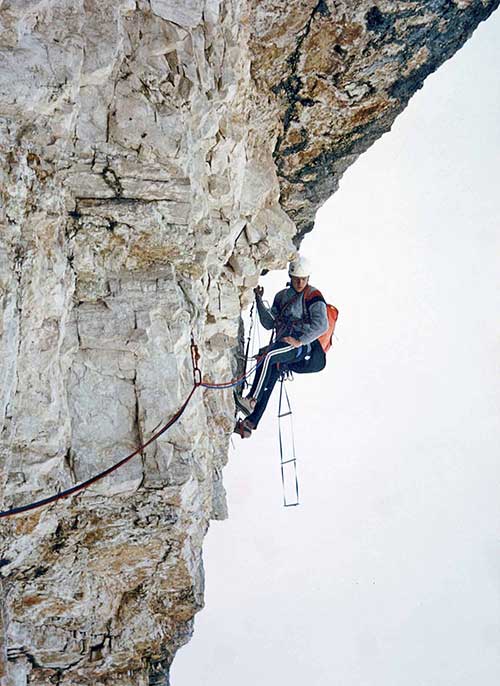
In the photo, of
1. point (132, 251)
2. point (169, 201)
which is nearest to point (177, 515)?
point (132, 251)

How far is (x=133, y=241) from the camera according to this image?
759cm

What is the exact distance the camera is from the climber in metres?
10.8

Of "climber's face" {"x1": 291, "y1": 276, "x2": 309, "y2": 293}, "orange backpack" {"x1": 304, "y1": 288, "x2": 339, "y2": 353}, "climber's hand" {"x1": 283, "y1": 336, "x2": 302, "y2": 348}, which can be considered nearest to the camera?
"climber's hand" {"x1": 283, "y1": 336, "x2": 302, "y2": 348}

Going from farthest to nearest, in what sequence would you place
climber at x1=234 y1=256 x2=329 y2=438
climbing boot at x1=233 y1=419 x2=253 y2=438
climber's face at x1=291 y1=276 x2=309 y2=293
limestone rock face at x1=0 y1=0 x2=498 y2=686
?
climbing boot at x1=233 y1=419 x2=253 y2=438 → climber's face at x1=291 y1=276 x2=309 y2=293 → climber at x1=234 y1=256 x2=329 y2=438 → limestone rock face at x1=0 y1=0 x2=498 y2=686

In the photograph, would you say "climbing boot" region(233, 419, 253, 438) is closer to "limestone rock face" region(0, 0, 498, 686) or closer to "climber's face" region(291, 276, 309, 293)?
"limestone rock face" region(0, 0, 498, 686)

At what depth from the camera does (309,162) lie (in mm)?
10828

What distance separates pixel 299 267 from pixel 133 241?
13.9ft

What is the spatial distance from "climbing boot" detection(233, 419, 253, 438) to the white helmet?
10.2ft

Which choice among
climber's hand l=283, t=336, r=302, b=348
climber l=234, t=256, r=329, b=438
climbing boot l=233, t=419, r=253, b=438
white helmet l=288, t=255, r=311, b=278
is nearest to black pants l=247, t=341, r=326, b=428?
climber l=234, t=256, r=329, b=438

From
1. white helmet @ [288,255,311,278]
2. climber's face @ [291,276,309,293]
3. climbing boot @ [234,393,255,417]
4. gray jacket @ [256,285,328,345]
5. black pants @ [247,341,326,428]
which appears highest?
white helmet @ [288,255,311,278]

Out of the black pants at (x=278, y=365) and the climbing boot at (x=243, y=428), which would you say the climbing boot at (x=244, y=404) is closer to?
the black pants at (x=278, y=365)

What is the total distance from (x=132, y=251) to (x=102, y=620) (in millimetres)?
5594

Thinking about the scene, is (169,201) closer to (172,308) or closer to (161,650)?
(172,308)

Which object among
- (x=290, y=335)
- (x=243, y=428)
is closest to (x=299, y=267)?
(x=290, y=335)
